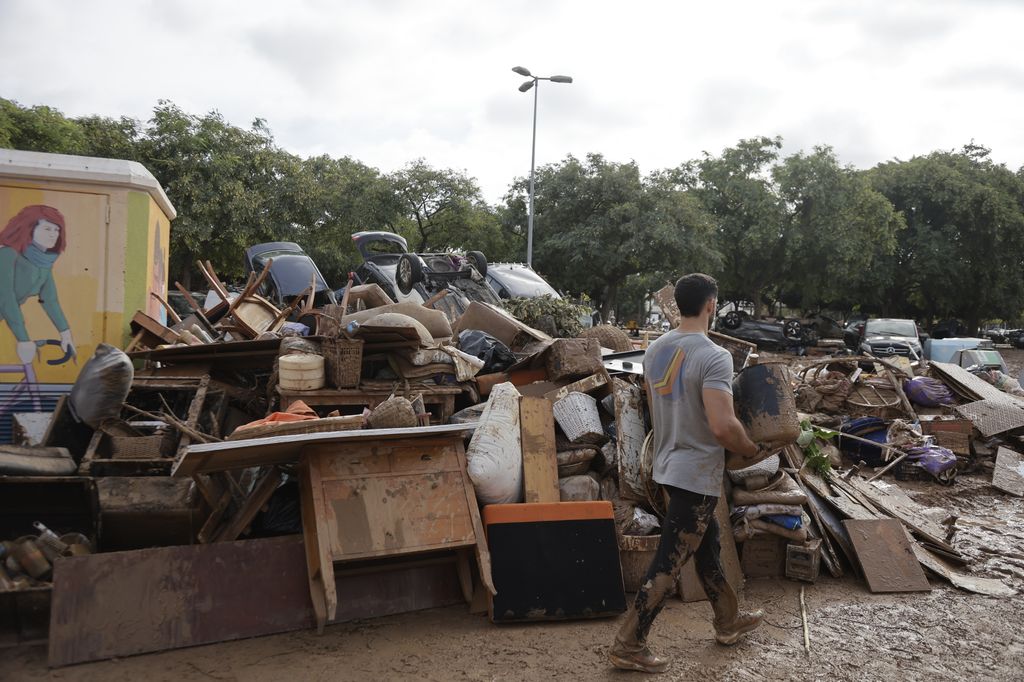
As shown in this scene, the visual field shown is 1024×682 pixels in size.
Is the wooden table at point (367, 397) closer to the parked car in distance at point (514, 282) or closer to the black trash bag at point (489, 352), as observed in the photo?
the black trash bag at point (489, 352)

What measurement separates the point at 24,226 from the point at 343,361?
108 inches

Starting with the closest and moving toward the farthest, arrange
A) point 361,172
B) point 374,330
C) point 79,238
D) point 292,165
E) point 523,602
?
point 523,602
point 374,330
point 79,238
point 292,165
point 361,172

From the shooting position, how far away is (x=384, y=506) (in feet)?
13.5

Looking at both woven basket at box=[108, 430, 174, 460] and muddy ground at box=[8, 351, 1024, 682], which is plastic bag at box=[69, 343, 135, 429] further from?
muddy ground at box=[8, 351, 1024, 682]

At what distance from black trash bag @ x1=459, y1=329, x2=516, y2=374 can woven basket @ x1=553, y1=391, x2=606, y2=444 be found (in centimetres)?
96

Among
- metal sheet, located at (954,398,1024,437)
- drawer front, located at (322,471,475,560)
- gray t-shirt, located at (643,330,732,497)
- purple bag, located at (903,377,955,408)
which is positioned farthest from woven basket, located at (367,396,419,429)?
purple bag, located at (903,377,955,408)

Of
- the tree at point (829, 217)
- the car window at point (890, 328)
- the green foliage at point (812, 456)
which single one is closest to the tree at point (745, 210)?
the tree at point (829, 217)

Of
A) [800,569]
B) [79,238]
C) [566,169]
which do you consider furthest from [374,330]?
[566,169]

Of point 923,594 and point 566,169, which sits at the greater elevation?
point 566,169

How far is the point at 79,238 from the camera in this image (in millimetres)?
5910

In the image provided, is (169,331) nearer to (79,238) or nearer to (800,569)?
(79,238)

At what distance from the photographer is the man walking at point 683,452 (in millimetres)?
3453

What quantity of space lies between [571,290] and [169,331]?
69.9 feet

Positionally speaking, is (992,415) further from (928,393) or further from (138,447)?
(138,447)
